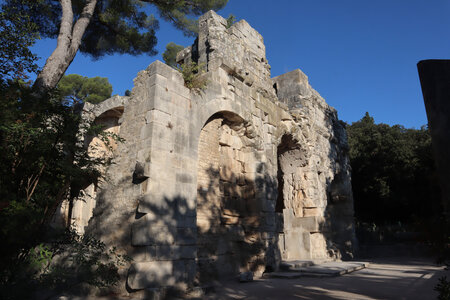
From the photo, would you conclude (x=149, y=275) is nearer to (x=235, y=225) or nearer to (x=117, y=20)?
(x=235, y=225)

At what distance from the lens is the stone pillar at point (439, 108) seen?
2.09m

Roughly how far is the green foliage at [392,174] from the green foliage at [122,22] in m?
14.1

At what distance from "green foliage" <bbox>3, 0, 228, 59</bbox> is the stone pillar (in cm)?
878

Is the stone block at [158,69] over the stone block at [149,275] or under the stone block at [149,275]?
over

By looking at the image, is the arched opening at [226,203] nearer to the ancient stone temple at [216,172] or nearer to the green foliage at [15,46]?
the ancient stone temple at [216,172]

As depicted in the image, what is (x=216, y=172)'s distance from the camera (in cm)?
681

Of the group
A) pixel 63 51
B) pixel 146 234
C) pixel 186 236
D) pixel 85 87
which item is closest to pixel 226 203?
pixel 186 236

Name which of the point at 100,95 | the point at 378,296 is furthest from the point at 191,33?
the point at 100,95

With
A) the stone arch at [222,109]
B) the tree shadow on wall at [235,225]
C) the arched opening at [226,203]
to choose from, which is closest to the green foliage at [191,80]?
the stone arch at [222,109]

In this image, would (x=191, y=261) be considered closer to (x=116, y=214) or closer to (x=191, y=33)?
(x=116, y=214)

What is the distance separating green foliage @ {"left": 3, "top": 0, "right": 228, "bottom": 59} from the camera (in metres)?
9.62

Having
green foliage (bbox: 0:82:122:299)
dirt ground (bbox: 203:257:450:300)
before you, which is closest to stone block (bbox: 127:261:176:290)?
dirt ground (bbox: 203:257:450:300)

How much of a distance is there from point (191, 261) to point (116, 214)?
1462 millimetres

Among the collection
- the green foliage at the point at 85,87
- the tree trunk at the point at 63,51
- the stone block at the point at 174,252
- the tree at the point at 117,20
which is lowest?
the stone block at the point at 174,252
